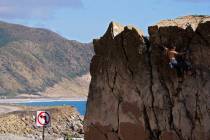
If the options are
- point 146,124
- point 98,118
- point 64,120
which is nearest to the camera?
point 146,124

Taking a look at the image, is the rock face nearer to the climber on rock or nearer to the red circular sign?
the climber on rock

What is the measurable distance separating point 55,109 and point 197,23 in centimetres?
6642

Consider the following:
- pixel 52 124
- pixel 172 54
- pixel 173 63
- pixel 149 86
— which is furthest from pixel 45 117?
pixel 52 124

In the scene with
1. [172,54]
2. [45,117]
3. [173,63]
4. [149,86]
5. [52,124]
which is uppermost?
[172,54]

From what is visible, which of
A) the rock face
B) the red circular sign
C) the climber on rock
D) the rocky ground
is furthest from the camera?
the rocky ground

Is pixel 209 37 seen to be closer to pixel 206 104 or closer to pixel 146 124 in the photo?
pixel 206 104

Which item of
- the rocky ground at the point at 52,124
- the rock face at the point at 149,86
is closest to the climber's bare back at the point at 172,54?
the rock face at the point at 149,86

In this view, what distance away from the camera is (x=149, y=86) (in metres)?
21.9

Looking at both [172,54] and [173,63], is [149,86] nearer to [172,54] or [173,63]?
[173,63]

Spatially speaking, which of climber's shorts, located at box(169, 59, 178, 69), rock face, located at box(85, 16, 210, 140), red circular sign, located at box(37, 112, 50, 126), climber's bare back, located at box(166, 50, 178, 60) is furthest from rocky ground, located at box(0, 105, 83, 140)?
climber's bare back, located at box(166, 50, 178, 60)

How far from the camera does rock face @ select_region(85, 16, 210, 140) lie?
20820 mm

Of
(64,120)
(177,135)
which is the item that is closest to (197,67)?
(177,135)

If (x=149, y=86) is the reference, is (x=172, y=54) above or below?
above

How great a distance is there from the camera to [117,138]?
22984 mm
